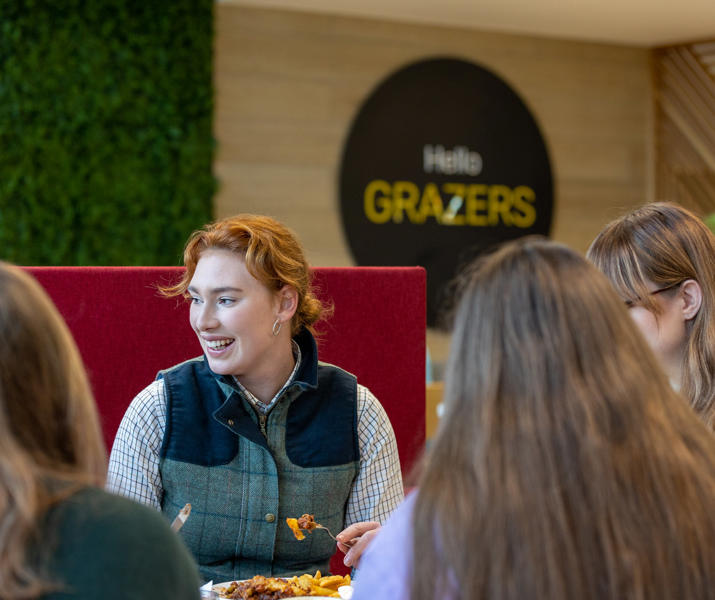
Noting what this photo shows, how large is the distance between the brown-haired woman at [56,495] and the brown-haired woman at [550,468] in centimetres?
29

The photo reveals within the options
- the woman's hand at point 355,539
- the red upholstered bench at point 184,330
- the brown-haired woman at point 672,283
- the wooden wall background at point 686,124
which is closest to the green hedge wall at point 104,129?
the red upholstered bench at point 184,330

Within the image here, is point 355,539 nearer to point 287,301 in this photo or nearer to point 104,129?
point 287,301

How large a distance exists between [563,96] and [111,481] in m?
5.83

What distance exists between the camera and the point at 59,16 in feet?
18.3

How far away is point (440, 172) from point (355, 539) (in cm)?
500

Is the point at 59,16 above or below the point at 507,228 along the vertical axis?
above

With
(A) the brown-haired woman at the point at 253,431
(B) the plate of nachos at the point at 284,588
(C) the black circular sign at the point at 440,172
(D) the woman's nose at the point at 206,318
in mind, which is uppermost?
(C) the black circular sign at the point at 440,172

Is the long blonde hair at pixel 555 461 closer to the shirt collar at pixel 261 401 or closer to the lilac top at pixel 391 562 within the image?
the lilac top at pixel 391 562

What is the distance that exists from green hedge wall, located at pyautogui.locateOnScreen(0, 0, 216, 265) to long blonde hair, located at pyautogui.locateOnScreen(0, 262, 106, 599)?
465 centimetres

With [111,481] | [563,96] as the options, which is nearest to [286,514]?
[111,481]

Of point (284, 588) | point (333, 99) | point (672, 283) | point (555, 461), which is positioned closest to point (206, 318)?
point (284, 588)

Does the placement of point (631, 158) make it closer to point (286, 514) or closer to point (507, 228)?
point (507, 228)

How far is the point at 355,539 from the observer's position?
2100mm

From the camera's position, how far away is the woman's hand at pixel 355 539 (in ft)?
6.70
